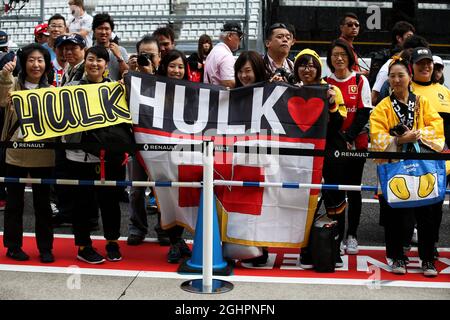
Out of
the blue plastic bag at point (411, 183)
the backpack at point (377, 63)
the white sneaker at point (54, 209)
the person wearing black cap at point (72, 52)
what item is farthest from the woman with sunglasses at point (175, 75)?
the backpack at point (377, 63)

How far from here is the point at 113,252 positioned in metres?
6.02

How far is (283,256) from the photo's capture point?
6234 millimetres

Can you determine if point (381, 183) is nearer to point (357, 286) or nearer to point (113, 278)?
point (357, 286)

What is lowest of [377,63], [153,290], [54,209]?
[153,290]

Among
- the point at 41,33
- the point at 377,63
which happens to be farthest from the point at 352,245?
the point at 41,33

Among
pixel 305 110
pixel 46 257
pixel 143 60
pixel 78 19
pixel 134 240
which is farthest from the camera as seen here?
pixel 78 19

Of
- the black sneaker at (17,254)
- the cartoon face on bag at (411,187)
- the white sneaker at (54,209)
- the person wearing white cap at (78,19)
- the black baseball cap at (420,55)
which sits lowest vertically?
the black sneaker at (17,254)

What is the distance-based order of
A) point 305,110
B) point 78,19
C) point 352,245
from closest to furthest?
point 305,110
point 352,245
point 78,19

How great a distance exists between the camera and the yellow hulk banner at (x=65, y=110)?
570 cm

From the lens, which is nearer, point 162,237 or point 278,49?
point 278,49

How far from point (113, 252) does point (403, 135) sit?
2.59m

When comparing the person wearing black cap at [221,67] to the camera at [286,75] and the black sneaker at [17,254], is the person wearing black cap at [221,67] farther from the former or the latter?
the black sneaker at [17,254]

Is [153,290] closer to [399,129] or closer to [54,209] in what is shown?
[399,129]

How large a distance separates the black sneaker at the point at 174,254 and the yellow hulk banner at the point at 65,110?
1.15 meters
